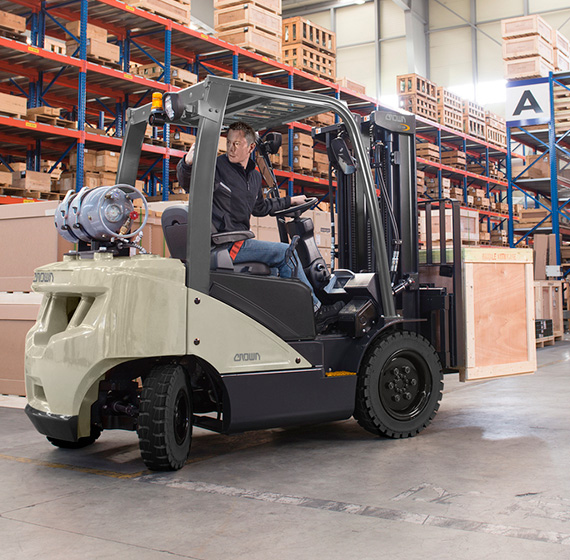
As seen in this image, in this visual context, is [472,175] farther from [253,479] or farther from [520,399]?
[253,479]

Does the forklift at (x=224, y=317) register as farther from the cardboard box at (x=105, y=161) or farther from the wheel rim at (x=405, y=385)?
the cardboard box at (x=105, y=161)

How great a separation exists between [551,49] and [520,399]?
38.8 ft

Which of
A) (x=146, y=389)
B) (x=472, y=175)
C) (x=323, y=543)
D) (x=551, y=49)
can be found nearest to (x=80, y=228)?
(x=146, y=389)

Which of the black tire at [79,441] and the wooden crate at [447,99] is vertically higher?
the wooden crate at [447,99]

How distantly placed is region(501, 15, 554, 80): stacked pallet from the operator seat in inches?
498

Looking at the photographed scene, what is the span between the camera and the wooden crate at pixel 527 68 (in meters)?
15.0

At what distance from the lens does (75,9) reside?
1165cm

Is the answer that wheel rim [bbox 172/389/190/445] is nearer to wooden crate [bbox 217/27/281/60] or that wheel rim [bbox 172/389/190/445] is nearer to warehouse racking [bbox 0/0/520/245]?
warehouse racking [bbox 0/0/520/245]

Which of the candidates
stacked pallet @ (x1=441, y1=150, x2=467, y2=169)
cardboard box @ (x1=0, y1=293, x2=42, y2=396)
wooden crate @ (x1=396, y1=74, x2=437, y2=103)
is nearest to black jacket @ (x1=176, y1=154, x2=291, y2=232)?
cardboard box @ (x1=0, y1=293, x2=42, y2=396)

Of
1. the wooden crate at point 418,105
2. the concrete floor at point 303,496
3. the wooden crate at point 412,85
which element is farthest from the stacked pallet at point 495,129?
the concrete floor at point 303,496

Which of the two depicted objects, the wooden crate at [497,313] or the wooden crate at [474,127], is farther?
the wooden crate at [474,127]

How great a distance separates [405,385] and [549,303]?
8.80 m

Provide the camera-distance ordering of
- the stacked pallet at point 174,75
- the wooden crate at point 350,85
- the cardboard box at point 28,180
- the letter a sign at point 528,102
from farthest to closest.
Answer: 1. the wooden crate at point 350,85
2. the letter a sign at point 528,102
3. the stacked pallet at point 174,75
4. the cardboard box at point 28,180

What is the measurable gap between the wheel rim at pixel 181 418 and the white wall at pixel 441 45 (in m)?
22.7
